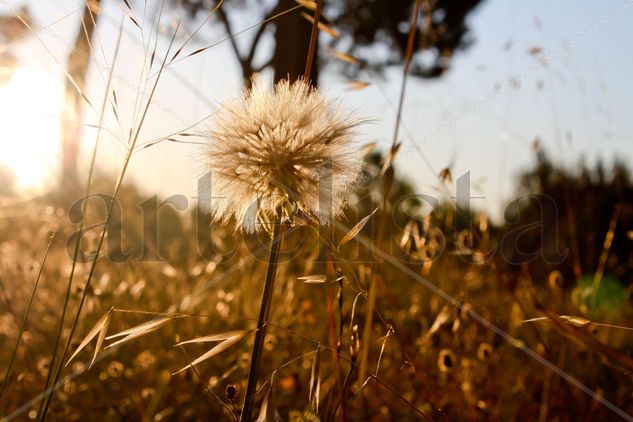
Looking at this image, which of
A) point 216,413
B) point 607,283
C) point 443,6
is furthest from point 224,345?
point 443,6

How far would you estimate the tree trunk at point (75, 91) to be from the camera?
3.27ft

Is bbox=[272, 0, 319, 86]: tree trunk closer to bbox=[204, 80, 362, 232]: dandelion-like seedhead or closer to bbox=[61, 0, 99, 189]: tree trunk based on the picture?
bbox=[61, 0, 99, 189]: tree trunk

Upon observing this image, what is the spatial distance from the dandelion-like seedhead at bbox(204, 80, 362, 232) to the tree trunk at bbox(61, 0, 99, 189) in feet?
0.83

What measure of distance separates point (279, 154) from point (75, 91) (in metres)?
1.50

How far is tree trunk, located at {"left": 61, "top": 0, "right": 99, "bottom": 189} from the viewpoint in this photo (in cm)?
100

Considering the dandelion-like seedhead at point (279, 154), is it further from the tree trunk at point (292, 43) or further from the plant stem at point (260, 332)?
the tree trunk at point (292, 43)

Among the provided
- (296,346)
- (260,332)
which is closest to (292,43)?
(296,346)

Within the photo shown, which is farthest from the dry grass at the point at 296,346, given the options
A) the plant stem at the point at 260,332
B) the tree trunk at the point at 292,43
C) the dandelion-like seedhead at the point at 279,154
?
the tree trunk at the point at 292,43

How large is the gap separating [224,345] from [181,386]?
4.28 feet

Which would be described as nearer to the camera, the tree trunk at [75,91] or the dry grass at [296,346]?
the tree trunk at [75,91]

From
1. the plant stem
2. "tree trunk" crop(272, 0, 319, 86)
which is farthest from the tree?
the plant stem

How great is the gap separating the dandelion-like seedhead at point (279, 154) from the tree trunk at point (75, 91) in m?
Answer: 0.25

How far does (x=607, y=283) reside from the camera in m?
5.19

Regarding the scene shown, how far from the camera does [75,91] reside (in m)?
2.13
